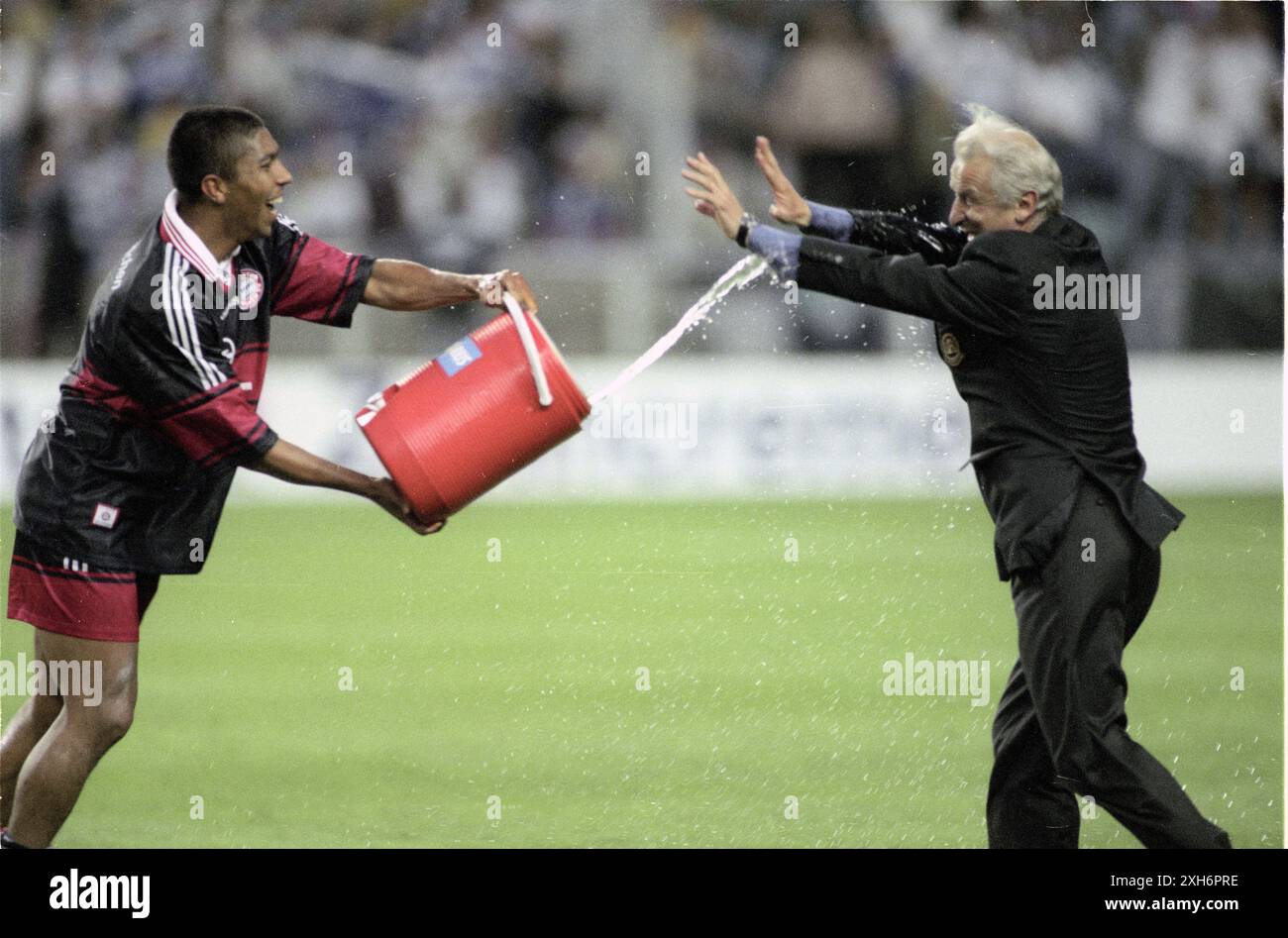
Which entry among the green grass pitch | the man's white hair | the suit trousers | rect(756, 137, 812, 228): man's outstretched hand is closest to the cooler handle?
rect(756, 137, 812, 228): man's outstretched hand

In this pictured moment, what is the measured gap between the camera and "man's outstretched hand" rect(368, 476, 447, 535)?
4781mm

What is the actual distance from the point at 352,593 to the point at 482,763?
332 cm

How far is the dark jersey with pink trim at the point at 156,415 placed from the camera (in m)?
4.66

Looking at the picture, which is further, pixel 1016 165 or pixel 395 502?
pixel 395 502

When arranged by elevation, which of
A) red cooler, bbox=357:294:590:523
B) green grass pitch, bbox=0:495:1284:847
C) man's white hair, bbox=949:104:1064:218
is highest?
man's white hair, bbox=949:104:1064:218

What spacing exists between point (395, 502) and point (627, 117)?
32.2 ft

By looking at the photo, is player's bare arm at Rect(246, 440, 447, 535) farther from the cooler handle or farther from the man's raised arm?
the man's raised arm

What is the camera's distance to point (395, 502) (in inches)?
188

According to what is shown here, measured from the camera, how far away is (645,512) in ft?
38.1

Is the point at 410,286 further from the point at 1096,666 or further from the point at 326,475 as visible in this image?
the point at 1096,666

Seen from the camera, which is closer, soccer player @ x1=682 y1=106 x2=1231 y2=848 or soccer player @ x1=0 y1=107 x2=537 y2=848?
soccer player @ x1=682 y1=106 x2=1231 y2=848

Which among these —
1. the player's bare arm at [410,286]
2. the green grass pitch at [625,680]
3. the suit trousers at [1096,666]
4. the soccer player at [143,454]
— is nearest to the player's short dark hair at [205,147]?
the soccer player at [143,454]

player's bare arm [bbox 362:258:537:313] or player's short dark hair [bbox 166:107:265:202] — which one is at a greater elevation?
player's short dark hair [bbox 166:107:265:202]

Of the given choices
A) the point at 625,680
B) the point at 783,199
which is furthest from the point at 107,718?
the point at 625,680
